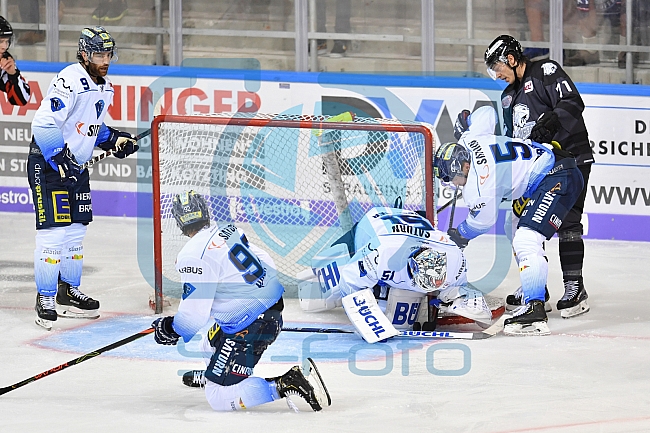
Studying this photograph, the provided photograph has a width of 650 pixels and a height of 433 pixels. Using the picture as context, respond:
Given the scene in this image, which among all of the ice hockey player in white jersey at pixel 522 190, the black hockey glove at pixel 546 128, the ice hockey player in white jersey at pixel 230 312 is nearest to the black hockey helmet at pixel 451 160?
the ice hockey player in white jersey at pixel 522 190

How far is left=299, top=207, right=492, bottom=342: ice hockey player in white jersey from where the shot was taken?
506cm

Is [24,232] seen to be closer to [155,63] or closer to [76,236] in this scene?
[155,63]

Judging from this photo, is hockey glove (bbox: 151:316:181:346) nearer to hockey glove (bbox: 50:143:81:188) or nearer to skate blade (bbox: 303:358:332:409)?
skate blade (bbox: 303:358:332:409)

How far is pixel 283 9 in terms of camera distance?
8.14 meters

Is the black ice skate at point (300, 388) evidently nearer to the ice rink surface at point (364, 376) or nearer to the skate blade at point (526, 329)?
the ice rink surface at point (364, 376)

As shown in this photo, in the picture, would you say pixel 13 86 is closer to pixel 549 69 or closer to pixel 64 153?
pixel 64 153

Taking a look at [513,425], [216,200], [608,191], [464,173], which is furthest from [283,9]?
[513,425]

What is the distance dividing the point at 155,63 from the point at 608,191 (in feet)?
10.9

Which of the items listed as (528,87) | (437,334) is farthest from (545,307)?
(528,87)

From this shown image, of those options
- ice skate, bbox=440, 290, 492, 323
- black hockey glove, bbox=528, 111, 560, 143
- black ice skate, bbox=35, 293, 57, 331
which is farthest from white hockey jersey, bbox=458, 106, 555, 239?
black ice skate, bbox=35, 293, 57, 331

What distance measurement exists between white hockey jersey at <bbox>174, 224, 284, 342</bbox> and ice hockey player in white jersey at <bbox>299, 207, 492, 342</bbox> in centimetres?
106

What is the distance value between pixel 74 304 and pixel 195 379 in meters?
1.52

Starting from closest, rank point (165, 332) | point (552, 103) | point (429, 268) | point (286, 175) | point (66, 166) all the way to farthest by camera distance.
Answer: point (165, 332), point (429, 268), point (66, 166), point (552, 103), point (286, 175)

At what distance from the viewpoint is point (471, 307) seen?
17.6 feet
